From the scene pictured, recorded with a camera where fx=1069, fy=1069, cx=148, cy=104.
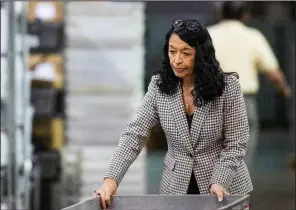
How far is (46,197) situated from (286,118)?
5.63 metres

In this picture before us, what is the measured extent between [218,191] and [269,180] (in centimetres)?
576

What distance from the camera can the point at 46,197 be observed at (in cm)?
966

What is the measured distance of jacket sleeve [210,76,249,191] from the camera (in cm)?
498

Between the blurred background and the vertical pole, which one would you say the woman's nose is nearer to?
the vertical pole

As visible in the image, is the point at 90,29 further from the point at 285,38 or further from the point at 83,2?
the point at 285,38

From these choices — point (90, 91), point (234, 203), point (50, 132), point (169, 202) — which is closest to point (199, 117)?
point (169, 202)

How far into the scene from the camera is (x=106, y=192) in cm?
480

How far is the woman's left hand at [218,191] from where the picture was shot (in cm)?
467

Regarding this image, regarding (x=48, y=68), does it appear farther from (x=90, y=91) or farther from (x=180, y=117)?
(x=180, y=117)

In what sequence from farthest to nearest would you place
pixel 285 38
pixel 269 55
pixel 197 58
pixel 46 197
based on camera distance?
1. pixel 285 38
2. pixel 46 197
3. pixel 269 55
4. pixel 197 58

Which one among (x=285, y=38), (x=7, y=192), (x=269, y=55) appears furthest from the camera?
(x=285, y=38)

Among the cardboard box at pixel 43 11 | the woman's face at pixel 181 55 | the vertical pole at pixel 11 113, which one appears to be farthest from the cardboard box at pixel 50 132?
the woman's face at pixel 181 55

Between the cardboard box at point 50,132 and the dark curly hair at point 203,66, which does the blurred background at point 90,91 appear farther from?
the dark curly hair at point 203,66

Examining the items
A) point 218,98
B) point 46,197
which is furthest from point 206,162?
point 46,197
